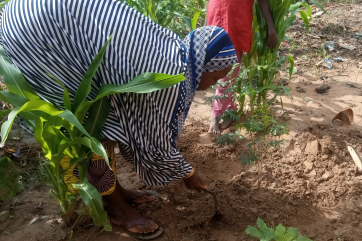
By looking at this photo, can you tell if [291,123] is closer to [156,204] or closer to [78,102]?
[156,204]

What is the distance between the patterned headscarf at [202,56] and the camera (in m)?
1.59

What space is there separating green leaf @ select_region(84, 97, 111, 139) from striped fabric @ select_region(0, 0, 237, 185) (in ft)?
0.12

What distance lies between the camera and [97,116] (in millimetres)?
1520

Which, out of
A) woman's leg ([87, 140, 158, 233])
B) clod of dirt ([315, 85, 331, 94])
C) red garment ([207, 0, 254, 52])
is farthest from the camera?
A: clod of dirt ([315, 85, 331, 94])

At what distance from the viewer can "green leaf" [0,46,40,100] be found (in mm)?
1373

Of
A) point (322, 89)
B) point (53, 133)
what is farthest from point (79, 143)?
point (322, 89)

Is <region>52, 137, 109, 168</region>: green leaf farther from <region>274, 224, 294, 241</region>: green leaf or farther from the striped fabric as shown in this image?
<region>274, 224, 294, 241</region>: green leaf

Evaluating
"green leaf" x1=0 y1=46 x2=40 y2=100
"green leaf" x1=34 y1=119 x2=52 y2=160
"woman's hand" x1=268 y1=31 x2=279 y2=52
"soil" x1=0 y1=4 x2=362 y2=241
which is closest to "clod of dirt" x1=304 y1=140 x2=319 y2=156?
"soil" x1=0 y1=4 x2=362 y2=241

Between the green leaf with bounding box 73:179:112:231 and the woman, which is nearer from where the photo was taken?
the woman

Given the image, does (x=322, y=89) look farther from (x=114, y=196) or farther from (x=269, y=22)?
(x=114, y=196)

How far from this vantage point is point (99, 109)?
1516 millimetres

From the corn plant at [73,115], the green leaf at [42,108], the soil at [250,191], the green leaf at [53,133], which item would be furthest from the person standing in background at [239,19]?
the green leaf at [42,108]

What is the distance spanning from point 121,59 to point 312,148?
173 cm

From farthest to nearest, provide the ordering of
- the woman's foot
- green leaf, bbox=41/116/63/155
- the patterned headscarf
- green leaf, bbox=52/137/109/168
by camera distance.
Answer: the woman's foot
the patterned headscarf
green leaf, bbox=41/116/63/155
green leaf, bbox=52/137/109/168
